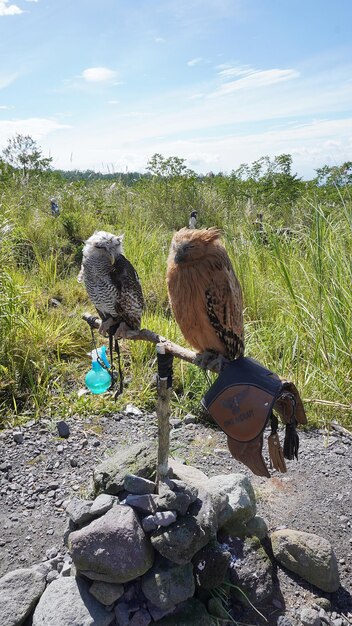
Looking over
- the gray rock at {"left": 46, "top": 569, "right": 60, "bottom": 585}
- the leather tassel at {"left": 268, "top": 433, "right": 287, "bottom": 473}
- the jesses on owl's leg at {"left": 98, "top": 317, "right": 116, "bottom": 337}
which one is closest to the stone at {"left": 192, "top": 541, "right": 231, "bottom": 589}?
the leather tassel at {"left": 268, "top": 433, "right": 287, "bottom": 473}

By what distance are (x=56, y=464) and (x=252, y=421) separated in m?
2.20

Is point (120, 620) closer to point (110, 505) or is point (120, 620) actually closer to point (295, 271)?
point (110, 505)

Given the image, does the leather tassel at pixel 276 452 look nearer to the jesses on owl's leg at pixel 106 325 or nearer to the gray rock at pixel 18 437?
the jesses on owl's leg at pixel 106 325

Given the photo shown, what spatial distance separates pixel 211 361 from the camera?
224cm

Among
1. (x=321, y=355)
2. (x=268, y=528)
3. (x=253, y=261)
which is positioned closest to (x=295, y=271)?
(x=253, y=261)

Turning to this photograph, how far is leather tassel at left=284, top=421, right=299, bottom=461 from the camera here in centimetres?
192

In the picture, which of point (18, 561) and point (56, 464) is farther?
point (56, 464)

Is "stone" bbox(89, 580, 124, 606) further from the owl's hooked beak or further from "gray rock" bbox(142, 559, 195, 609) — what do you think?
the owl's hooked beak

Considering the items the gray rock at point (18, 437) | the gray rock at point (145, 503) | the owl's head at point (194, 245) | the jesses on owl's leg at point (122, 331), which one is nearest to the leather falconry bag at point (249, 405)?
the owl's head at point (194, 245)

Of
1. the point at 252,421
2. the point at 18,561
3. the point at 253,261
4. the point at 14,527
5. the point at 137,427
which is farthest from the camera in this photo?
the point at 253,261

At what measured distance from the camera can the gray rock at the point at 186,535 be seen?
6.96ft

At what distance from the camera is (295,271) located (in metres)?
4.93

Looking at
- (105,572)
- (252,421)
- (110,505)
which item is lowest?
(105,572)

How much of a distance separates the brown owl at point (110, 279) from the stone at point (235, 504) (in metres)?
1.16
